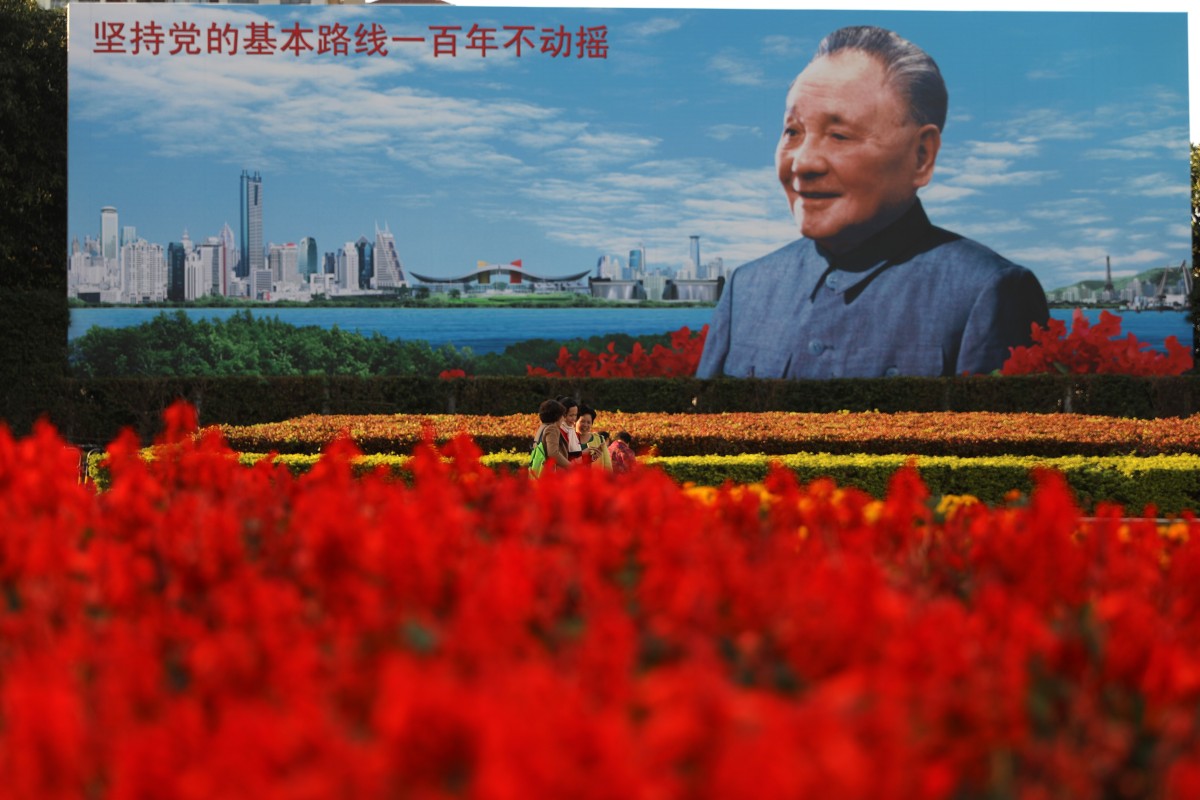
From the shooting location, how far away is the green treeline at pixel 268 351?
50.9 feet

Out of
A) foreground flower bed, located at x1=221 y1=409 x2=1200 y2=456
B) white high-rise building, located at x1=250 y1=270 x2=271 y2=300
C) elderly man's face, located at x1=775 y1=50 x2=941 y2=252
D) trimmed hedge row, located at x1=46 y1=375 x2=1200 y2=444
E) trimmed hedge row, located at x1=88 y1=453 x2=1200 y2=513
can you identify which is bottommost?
trimmed hedge row, located at x1=88 y1=453 x2=1200 y2=513

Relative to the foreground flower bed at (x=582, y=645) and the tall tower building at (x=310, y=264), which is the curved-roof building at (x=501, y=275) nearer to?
the tall tower building at (x=310, y=264)

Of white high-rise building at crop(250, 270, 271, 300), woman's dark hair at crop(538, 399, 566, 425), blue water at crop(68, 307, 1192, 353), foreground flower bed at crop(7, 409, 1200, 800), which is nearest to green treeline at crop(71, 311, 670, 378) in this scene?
blue water at crop(68, 307, 1192, 353)

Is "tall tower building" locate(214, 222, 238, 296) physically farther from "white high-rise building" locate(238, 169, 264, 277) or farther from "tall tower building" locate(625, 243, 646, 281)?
"tall tower building" locate(625, 243, 646, 281)

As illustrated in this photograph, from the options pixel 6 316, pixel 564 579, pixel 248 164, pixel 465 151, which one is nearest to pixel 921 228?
pixel 465 151

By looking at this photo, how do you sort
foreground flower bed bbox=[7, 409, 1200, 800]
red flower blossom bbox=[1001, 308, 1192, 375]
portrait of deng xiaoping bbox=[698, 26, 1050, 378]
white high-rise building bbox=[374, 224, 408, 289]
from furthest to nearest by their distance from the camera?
white high-rise building bbox=[374, 224, 408, 289], portrait of deng xiaoping bbox=[698, 26, 1050, 378], red flower blossom bbox=[1001, 308, 1192, 375], foreground flower bed bbox=[7, 409, 1200, 800]

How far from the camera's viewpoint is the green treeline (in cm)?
1551

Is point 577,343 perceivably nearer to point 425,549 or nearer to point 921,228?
point 921,228

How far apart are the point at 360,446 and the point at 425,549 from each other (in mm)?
8211

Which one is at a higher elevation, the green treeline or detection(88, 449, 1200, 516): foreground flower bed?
the green treeline

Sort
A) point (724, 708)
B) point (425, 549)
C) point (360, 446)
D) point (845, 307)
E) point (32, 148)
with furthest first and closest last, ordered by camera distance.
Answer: point (32, 148) < point (845, 307) < point (360, 446) < point (425, 549) < point (724, 708)

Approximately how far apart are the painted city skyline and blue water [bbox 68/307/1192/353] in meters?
0.60

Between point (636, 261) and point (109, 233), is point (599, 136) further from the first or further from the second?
point (109, 233)

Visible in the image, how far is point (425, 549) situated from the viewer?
245 centimetres
